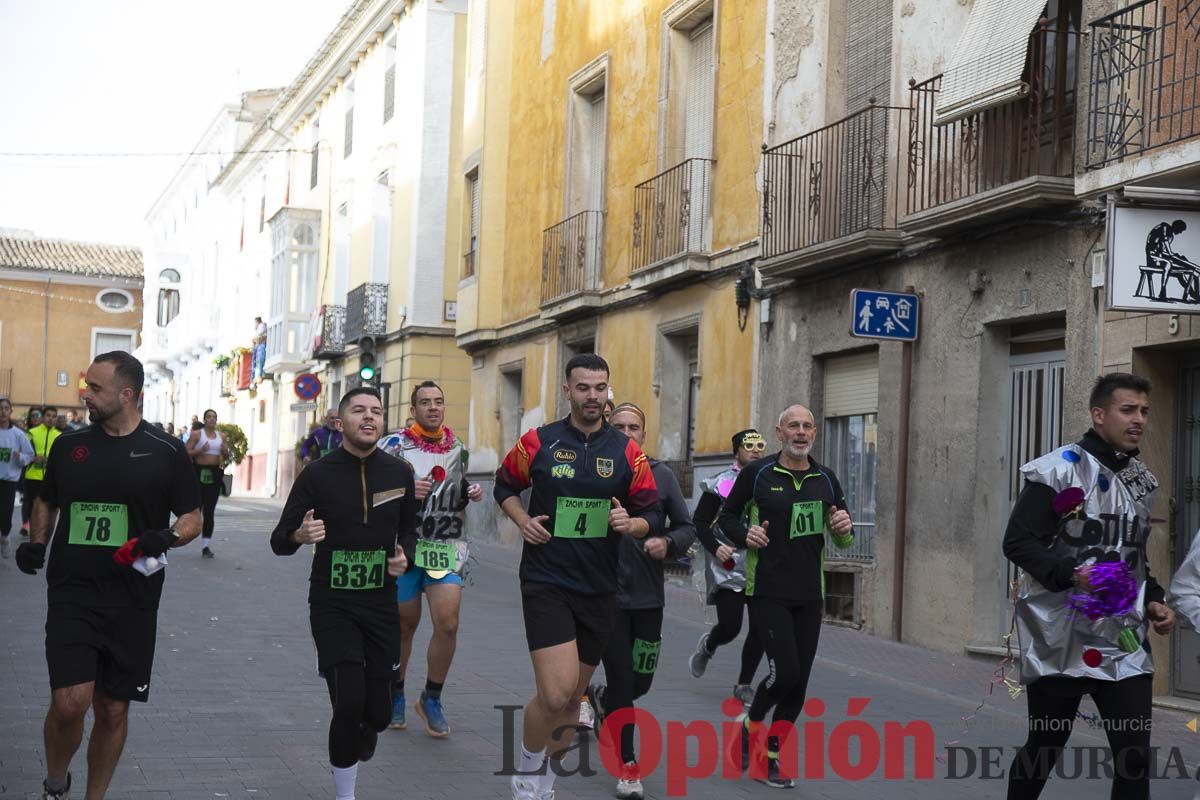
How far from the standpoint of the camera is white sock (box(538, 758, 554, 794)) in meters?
6.83

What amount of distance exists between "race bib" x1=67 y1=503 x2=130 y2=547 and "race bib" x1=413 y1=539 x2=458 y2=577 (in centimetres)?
280

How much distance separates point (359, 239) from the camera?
130ft

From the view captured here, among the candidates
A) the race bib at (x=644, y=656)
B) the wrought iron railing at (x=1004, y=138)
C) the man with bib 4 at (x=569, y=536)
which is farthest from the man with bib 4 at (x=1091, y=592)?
the wrought iron railing at (x=1004, y=138)

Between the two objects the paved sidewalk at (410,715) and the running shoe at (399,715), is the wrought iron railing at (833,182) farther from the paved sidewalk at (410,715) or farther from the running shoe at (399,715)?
the running shoe at (399,715)

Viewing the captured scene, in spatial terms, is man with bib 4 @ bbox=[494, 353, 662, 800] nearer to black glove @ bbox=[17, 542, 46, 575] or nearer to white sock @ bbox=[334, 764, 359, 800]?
white sock @ bbox=[334, 764, 359, 800]

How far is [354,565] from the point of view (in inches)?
272

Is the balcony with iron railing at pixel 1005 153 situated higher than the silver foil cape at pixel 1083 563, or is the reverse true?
the balcony with iron railing at pixel 1005 153

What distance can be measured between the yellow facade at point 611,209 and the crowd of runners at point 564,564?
36.1ft

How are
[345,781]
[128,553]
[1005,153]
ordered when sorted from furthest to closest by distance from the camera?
[1005,153], [345,781], [128,553]

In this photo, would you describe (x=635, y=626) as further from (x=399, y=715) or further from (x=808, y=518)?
(x=399, y=715)

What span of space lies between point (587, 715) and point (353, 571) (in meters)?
2.70

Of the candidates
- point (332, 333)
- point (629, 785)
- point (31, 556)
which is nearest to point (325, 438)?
point (629, 785)

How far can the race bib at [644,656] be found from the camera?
8.33 metres

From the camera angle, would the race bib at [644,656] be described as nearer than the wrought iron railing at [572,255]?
Yes
